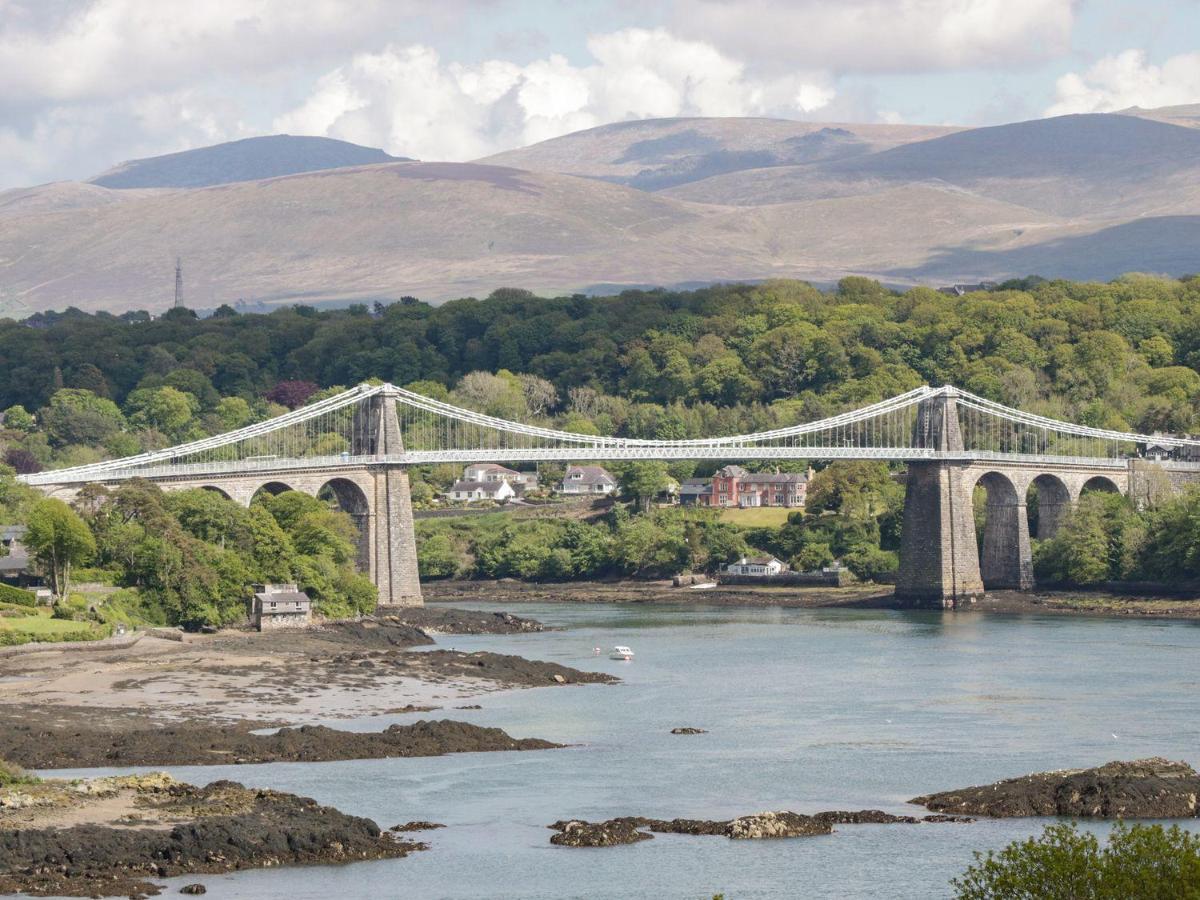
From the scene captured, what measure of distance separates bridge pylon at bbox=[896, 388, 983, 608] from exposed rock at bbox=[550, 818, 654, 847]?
148 ft

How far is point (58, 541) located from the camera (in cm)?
5238

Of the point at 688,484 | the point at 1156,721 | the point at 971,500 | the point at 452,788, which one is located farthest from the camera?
the point at 688,484

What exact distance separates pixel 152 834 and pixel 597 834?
6.18 meters

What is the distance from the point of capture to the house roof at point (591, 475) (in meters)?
100

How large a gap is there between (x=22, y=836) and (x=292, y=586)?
30335 millimetres

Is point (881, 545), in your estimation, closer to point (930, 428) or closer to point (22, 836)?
point (930, 428)

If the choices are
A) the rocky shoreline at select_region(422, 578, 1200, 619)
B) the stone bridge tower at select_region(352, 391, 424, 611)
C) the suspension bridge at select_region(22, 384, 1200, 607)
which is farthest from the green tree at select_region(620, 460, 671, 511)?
the stone bridge tower at select_region(352, 391, 424, 611)

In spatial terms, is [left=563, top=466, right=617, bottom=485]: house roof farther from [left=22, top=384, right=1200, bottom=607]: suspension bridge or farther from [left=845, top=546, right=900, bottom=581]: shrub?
[left=845, top=546, right=900, bottom=581]: shrub

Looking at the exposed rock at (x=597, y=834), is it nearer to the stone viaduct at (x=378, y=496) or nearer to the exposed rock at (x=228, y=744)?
the exposed rock at (x=228, y=744)

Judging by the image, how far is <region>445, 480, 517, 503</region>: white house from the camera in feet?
323

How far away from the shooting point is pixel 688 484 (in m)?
95.4

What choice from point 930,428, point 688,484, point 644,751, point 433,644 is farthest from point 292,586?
point 688,484

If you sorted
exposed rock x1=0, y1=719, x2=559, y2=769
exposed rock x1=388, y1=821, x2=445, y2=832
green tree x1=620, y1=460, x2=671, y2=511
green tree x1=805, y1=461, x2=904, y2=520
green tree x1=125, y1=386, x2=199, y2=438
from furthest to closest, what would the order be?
green tree x1=125, y1=386, x2=199, y2=438 → green tree x1=620, y1=460, x2=671, y2=511 → green tree x1=805, y1=461, x2=904, y2=520 → exposed rock x1=0, y1=719, x2=559, y2=769 → exposed rock x1=388, y1=821, x2=445, y2=832

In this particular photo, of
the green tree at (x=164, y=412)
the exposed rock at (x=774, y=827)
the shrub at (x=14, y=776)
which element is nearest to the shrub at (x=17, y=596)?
the shrub at (x=14, y=776)
